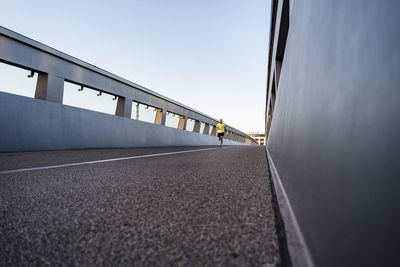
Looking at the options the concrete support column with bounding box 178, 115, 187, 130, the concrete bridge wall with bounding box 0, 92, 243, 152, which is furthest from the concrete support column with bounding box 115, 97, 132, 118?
the concrete support column with bounding box 178, 115, 187, 130

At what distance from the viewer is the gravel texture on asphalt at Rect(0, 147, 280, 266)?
75 cm

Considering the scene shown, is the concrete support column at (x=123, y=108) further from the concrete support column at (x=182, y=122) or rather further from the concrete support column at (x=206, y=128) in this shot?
the concrete support column at (x=206, y=128)

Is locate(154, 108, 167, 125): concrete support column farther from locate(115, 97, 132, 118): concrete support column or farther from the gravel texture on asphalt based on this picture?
the gravel texture on asphalt

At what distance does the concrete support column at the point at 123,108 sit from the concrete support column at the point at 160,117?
10.7 feet

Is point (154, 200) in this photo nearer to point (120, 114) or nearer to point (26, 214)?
point (26, 214)

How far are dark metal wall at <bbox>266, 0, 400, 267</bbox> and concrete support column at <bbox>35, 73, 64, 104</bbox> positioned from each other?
9.09 meters

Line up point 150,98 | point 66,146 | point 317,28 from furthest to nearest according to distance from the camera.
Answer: point 150,98
point 66,146
point 317,28

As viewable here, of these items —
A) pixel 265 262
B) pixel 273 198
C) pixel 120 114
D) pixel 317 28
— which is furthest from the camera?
pixel 120 114

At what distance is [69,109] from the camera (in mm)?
7930

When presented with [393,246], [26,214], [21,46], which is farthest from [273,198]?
[21,46]

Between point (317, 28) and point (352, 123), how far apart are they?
2.16 ft

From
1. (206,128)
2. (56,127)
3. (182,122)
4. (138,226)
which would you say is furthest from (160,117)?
(138,226)

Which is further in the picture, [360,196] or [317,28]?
[317,28]

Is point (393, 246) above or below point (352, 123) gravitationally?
below
